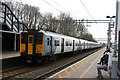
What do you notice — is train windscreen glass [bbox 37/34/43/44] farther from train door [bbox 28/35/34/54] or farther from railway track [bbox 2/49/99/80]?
railway track [bbox 2/49/99/80]

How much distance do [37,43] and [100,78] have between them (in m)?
6.26

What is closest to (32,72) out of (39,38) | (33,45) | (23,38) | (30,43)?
(33,45)

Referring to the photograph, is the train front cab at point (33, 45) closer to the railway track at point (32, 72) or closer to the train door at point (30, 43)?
→ the train door at point (30, 43)

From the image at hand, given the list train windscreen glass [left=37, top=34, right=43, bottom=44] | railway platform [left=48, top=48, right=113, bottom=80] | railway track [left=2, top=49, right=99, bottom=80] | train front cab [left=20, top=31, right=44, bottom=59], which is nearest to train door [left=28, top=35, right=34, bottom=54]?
train front cab [left=20, top=31, right=44, bottom=59]

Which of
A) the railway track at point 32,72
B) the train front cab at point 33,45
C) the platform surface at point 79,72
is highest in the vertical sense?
the train front cab at point 33,45

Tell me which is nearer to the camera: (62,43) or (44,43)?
(44,43)

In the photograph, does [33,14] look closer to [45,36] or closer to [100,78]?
[45,36]

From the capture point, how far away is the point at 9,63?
1248 cm

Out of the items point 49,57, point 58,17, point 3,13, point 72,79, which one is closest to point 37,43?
point 49,57

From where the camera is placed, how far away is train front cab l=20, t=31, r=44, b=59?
1252 cm

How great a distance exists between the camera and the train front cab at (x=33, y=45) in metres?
12.5

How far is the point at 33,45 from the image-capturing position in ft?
41.3

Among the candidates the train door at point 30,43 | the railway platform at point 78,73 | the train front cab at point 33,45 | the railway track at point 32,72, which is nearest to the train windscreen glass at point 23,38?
the train front cab at point 33,45

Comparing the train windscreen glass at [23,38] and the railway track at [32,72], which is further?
the train windscreen glass at [23,38]
